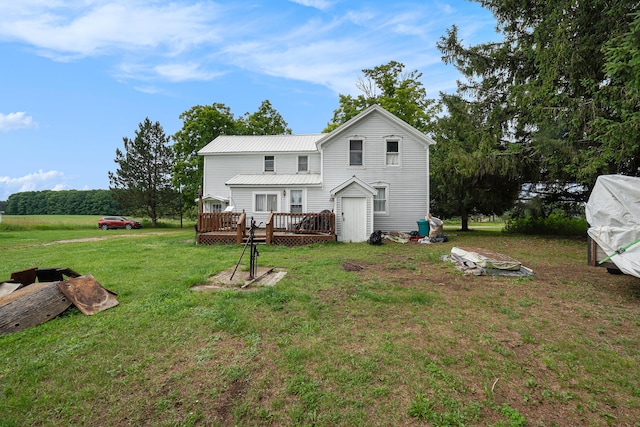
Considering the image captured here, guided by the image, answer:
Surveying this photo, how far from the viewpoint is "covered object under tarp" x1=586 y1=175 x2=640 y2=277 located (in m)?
4.85

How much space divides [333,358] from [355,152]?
45.0 feet

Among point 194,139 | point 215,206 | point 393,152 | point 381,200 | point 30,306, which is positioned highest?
point 194,139

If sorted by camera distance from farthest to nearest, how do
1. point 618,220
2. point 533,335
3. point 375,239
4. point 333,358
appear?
point 375,239 → point 618,220 → point 533,335 → point 333,358

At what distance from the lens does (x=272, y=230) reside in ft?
41.9

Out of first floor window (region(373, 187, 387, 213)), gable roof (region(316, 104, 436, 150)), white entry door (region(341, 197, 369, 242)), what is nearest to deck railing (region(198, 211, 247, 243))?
white entry door (region(341, 197, 369, 242))

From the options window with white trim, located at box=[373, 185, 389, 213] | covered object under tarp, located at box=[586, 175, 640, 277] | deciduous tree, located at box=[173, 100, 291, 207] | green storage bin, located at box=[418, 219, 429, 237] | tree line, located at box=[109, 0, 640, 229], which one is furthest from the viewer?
deciduous tree, located at box=[173, 100, 291, 207]

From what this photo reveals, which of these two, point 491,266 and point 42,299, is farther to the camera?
point 491,266

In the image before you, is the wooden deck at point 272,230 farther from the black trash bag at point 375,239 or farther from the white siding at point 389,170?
the white siding at point 389,170

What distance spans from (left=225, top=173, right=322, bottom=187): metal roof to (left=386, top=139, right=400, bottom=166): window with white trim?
400 centimetres

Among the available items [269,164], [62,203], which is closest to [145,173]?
[269,164]

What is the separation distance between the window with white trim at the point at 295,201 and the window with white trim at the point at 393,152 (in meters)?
5.26

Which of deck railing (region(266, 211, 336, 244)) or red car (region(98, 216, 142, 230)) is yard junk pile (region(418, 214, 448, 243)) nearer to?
deck railing (region(266, 211, 336, 244))

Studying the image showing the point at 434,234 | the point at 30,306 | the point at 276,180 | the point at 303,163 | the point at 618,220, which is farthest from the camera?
the point at 303,163

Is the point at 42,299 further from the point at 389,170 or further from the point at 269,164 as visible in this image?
the point at 269,164
